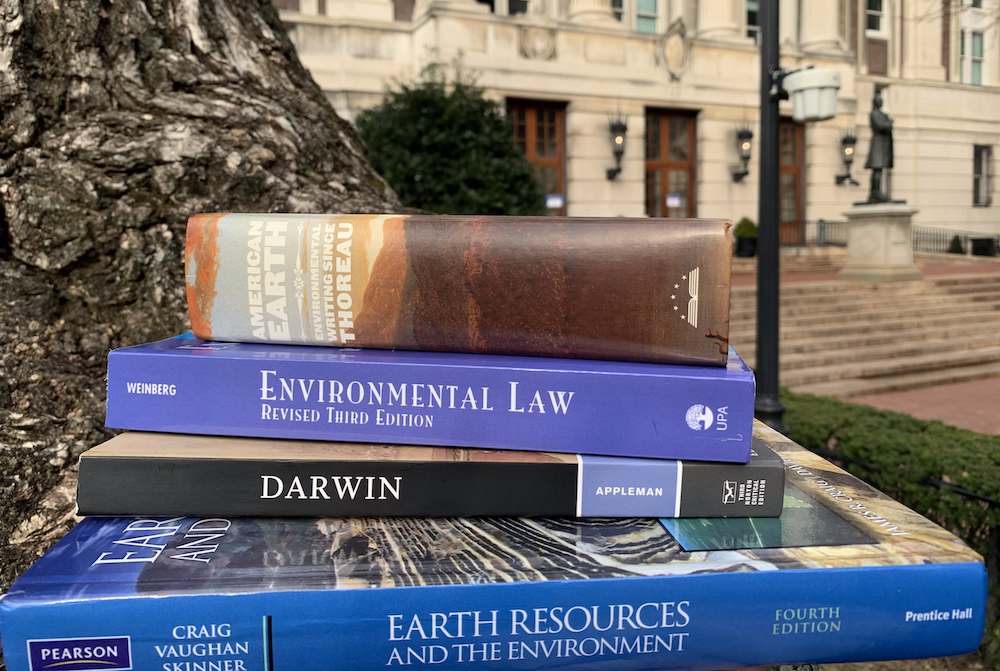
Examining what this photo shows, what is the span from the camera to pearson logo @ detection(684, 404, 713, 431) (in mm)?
1012

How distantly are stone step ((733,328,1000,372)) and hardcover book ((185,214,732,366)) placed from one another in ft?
24.4

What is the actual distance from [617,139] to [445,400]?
16476mm

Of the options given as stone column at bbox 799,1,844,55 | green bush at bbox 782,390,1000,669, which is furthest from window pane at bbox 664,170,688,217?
green bush at bbox 782,390,1000,669

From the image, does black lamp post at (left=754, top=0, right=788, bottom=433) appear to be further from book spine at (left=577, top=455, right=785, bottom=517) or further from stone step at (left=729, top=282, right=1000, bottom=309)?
stone step at (left=729, top=282, right=1000, bottom=309)

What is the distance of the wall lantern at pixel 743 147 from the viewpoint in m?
17.8

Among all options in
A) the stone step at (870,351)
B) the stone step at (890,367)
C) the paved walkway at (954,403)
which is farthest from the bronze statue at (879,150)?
the paved walkway at (954,403)

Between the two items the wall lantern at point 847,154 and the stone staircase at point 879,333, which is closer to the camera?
the stone staircase at point 879,333

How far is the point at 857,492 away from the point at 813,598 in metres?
0.35

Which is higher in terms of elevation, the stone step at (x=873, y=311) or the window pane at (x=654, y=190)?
the window pane at (x=654, y=190)

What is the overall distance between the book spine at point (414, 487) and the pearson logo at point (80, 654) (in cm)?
23

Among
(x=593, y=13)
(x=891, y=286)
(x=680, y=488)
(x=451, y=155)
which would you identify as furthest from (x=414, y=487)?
(x=593, y=13)

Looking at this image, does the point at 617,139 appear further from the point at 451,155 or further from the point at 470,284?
the point at 470,284

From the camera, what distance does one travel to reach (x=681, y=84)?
17312 millimetres

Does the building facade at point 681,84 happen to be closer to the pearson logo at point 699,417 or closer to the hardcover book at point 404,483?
the hardcover book at point 404,483
